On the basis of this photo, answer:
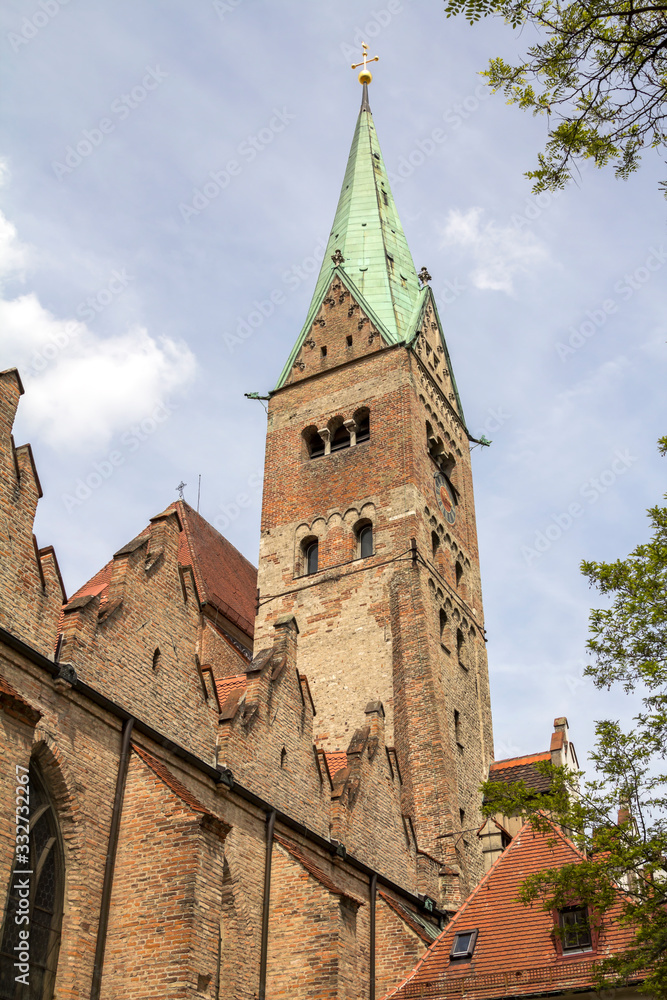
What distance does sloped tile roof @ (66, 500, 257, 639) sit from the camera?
29.7 meters

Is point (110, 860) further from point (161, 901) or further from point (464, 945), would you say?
point (464, 945)

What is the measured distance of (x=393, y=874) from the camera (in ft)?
68.1

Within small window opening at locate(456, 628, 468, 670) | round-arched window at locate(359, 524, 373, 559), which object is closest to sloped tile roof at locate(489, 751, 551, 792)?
small window opening at locate(456, 628, 468, 670)

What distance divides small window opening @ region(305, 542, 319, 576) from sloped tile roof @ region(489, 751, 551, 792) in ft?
23.5

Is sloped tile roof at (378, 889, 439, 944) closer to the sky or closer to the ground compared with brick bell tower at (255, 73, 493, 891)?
closer to the ground

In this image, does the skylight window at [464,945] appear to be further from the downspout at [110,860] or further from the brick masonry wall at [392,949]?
the downspout at [110,860]

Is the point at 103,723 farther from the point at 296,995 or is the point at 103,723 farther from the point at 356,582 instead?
the point at 356,582

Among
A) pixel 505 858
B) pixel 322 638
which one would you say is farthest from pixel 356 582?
pixel 505 858

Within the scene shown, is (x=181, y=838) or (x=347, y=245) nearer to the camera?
(x=181, y=838)

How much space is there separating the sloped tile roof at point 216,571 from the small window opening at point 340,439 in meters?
5.03

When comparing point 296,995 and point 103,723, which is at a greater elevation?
point 103,723

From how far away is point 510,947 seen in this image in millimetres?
15664

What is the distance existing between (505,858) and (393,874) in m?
3.72

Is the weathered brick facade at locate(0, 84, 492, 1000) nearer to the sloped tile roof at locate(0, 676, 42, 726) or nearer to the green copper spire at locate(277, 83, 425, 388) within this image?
the sloped tile roof at locate(0, 676, 42, 726)
